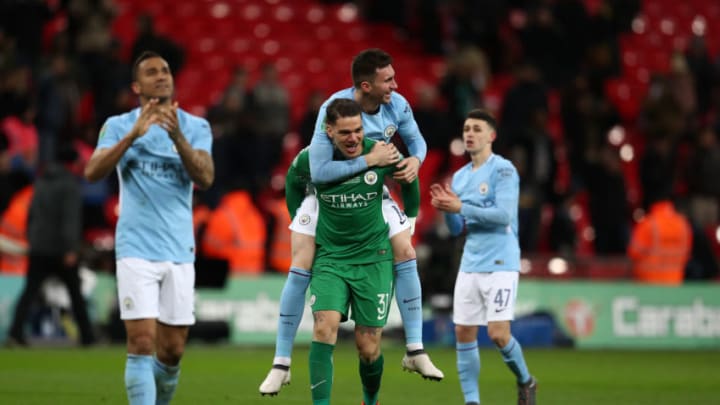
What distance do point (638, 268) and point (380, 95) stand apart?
42.5ft

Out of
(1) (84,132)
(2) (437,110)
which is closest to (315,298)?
(1) (84,132)

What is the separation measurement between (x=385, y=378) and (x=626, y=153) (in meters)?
12.7

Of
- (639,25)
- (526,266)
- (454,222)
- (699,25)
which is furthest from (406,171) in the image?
(699,25)

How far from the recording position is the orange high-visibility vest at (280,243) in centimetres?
2095

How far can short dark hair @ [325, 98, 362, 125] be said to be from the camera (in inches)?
364

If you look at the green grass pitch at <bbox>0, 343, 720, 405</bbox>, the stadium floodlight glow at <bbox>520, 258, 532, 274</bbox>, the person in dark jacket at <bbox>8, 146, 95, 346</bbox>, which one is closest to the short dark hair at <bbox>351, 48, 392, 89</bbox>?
the green grass pitch at <bbox>0, 343, 720, 405</bbox>

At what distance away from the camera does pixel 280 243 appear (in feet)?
69.2

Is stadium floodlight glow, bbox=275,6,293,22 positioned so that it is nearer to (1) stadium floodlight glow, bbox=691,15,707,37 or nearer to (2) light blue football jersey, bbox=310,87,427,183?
(1) stadium floodlight glow, bbox=691,15,707,37

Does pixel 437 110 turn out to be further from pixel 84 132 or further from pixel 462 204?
pixel 462 204

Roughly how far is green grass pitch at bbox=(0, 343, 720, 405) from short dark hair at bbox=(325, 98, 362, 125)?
3600mm

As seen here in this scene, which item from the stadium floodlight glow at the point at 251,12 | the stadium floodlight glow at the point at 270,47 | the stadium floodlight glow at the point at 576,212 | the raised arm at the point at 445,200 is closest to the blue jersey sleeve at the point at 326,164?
the raised arm at the point at 445,200

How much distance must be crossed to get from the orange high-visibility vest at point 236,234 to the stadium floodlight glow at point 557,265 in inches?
174

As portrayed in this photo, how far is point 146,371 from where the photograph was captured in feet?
29.8

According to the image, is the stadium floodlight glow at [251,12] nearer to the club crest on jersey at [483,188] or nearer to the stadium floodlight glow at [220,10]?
the stadium floodlight glow at [220,10]
